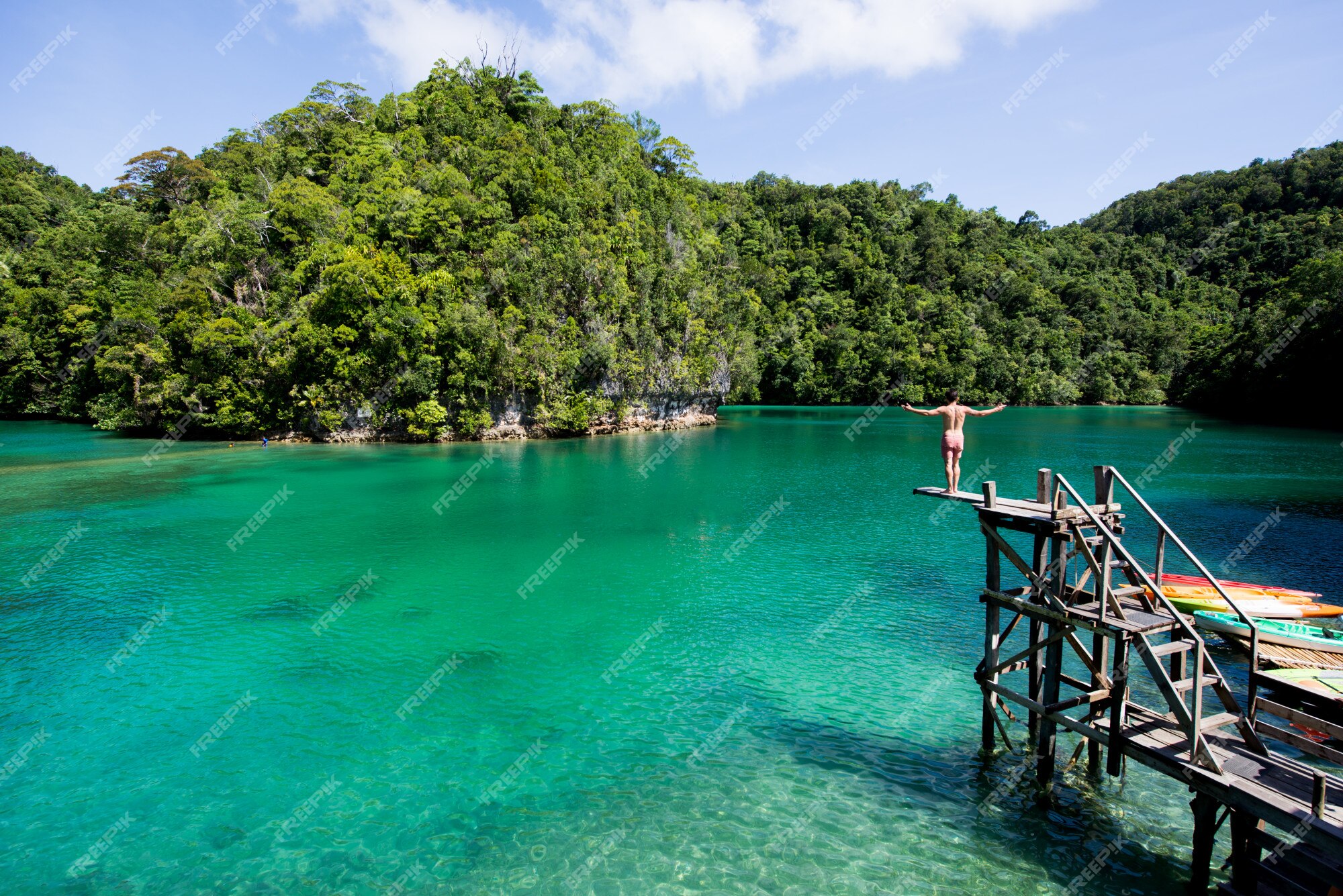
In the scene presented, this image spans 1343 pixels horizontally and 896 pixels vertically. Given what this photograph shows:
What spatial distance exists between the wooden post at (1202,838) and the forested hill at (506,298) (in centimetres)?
5031

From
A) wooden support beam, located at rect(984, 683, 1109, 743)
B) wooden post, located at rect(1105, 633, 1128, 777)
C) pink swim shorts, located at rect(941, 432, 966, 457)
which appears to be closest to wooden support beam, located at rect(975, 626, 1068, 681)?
wooden support beam, located at rect(984, 683, 1109, 743)

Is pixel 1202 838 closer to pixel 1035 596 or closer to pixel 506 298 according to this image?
pixel 1035 596

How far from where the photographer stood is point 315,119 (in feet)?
246

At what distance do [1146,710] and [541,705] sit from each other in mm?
9590

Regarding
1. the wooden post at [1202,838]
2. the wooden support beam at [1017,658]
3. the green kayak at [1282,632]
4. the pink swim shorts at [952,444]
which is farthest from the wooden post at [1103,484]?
the wooden post at [1202,838]

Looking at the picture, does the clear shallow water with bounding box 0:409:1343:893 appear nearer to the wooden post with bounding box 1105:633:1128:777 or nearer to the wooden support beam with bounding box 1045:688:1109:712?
the wooden support beam with bounding box 1045:688:1109:712

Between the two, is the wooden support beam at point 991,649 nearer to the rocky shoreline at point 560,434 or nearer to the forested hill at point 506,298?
the forested hill at point 506,298

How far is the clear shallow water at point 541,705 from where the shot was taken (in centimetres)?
844

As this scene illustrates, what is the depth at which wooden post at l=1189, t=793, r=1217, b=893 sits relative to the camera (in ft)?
23.5

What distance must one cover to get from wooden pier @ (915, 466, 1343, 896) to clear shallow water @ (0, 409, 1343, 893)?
38.8 inches

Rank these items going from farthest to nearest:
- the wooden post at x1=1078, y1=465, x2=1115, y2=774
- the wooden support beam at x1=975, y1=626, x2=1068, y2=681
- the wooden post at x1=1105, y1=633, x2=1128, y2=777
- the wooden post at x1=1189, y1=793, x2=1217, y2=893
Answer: the wooden support beam at x1=975, y1=626, x2=1068, y2=681, the wooden post at x1=1078, y1=465, x2=1115, y2=774, the wooden post at x1=1105, y1=633, x2=1128, y2=777, the wooden post at x1=1189, y1=793, x2=1217, y2=893

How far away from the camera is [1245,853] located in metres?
7.05

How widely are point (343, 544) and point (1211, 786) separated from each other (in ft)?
79.1

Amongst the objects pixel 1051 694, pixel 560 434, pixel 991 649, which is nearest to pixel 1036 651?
pixel 991 649
